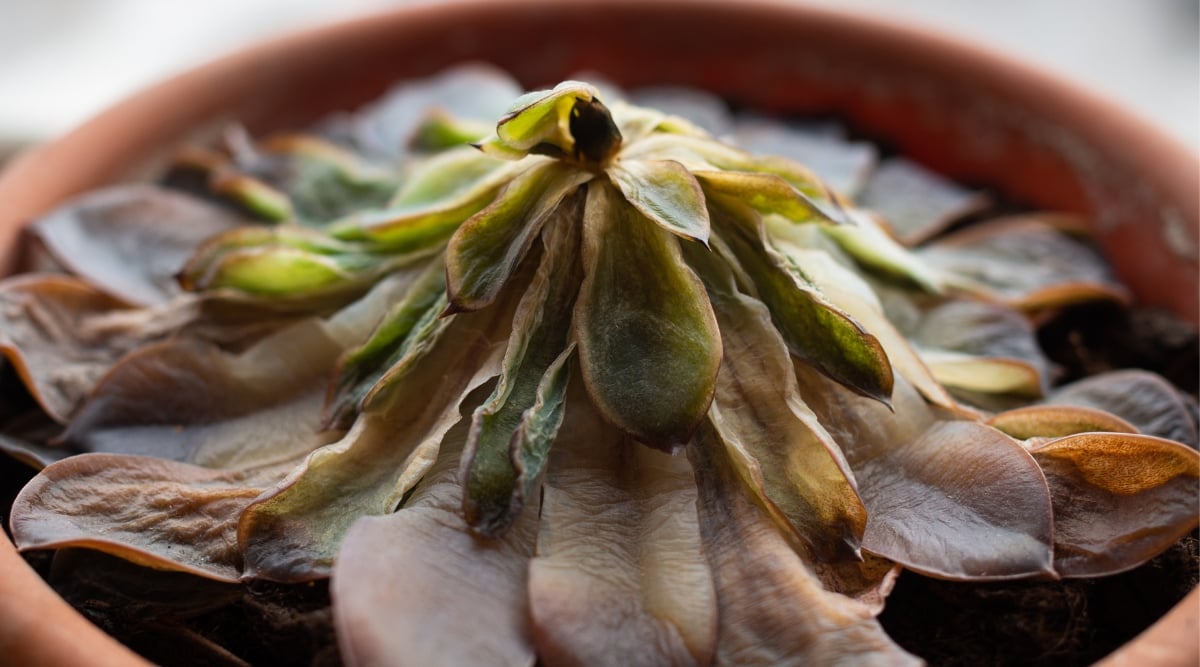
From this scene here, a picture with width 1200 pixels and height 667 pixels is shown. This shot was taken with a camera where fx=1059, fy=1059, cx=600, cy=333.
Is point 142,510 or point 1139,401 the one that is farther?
point 1139,401

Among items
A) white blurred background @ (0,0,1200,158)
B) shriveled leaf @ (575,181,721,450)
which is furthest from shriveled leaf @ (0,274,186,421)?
white blurred background @ (0,0,1200,158)

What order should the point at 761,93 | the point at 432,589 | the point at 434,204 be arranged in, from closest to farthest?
the point at 432,589
the point at 434,204
the point at 761,93

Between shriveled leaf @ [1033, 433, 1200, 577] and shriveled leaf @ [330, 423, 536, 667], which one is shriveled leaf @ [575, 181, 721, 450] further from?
shriveled leaf @ [1033, 433, 1200, 577]

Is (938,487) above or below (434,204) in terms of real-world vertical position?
below

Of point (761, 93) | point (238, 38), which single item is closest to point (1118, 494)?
point (761, 93)

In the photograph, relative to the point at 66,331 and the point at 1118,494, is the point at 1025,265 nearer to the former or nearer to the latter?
the point at 1118,494
